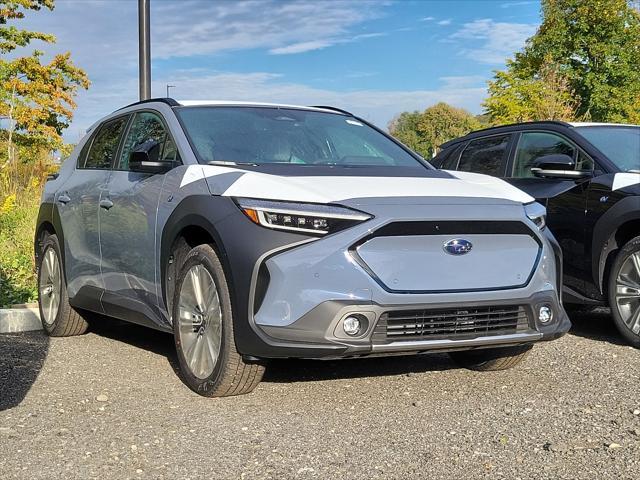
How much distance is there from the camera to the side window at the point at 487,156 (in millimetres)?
7406

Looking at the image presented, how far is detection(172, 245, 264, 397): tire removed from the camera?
422 cm

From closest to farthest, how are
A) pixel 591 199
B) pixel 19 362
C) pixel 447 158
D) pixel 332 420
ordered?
pixel 332 420 → pixel 19 362 → pixel 591 199 → pixel 447 158

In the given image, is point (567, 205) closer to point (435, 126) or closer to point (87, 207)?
point (87, 207)

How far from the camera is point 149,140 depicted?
5434 mm

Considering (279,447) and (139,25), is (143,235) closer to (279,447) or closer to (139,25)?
(279,447)

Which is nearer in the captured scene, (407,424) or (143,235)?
(407,424)

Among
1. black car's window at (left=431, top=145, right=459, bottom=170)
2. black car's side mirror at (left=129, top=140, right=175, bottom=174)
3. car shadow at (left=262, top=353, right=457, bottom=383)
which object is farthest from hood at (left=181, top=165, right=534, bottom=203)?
black car's window at (left=431, top=145, right=459, bottom=170)

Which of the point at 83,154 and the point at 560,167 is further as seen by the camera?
the point at 83,154

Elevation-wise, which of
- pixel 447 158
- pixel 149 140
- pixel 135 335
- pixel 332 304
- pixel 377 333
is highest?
pixel 149 140

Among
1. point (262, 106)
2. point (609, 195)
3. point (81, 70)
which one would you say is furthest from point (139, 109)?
point (81, 70)

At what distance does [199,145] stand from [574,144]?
130 inches

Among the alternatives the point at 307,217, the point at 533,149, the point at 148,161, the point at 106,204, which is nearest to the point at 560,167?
the point at 533,149

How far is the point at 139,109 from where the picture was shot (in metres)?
5.84

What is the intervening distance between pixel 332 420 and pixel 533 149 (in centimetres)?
395
